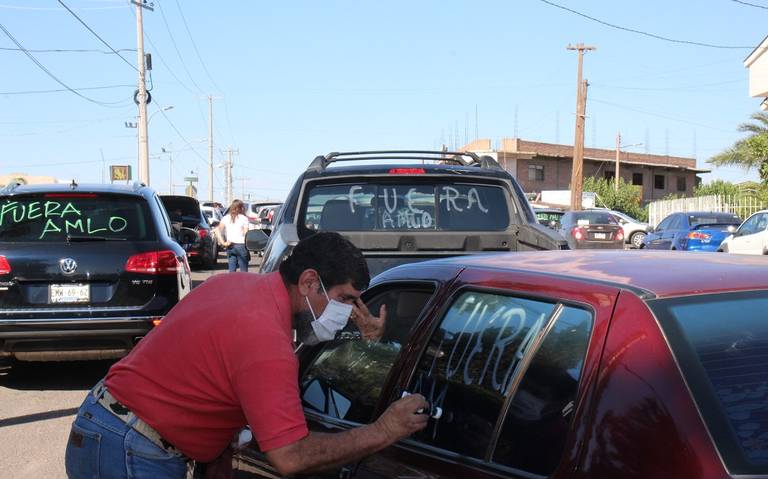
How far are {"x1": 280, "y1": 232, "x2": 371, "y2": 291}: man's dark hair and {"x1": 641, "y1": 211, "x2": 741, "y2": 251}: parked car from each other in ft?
68.2

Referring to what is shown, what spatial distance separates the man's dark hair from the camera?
2.69 meters

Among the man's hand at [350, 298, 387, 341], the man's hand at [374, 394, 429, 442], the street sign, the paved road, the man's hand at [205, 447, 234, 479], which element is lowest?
the paved road

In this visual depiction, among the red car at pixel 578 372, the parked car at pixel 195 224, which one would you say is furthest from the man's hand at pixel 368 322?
the parked car at pixel 195 224

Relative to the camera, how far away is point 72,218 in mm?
7574

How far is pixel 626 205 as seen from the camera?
177 feet

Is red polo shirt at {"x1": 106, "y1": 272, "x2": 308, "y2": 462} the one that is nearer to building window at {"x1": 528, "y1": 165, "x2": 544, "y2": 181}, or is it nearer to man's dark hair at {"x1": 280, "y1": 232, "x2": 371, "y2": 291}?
man's dark hair at {"x1": 280, "y1": 232, "x2": 371, "y2": 291}

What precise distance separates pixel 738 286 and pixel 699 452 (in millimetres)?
685

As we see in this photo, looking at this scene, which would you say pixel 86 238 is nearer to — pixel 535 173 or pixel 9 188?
pixel 9 188

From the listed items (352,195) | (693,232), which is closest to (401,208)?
(352,195)

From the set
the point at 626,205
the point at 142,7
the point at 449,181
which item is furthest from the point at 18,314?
the point at 626,205

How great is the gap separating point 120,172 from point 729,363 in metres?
29.7

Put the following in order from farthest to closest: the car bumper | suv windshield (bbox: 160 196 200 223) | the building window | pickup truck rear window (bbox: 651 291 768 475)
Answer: the building window, suv windshield (bbox: 160 196 200 223), the car bumper, pickup truck rear window (bbox: 651 291 768 475)

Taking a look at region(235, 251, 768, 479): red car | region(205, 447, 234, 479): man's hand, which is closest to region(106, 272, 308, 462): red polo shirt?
region(205, 447, 234, 479): man's hand

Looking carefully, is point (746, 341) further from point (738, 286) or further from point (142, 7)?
point (142, 7)
